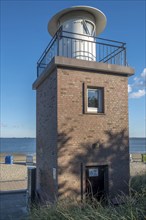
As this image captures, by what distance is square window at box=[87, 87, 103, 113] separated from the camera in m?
9.01

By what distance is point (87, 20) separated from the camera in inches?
369

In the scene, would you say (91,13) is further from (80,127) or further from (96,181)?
(96,181)

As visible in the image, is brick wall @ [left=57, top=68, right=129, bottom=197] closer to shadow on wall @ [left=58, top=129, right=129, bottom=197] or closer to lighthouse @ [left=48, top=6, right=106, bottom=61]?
shadow on wall @ [left=58, top=129, right=129, bottom=197]

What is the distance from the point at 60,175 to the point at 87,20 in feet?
18.2

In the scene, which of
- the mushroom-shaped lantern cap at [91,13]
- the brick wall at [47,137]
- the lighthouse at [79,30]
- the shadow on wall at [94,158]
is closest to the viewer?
the shadow on wall at [94,158]

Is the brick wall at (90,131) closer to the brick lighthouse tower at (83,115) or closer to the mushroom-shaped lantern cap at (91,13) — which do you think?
the brick lighthouse tower at (83,115)

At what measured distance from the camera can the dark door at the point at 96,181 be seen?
866cm

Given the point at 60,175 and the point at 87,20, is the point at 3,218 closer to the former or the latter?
the point at 60,175

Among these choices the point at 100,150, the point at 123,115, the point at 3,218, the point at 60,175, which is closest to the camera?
the point at 60,175

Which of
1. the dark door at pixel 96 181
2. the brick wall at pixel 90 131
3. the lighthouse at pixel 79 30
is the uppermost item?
the lighthouse at pixel 79 30

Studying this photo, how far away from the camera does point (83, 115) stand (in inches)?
339

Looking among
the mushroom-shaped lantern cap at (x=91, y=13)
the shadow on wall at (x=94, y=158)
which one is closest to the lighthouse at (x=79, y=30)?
the mushroom-shaped lantern cap at (x=91, y=13)

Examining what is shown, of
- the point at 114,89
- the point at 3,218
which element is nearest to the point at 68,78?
the point at 114,89


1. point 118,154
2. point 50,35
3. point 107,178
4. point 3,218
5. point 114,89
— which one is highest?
point 50,35
